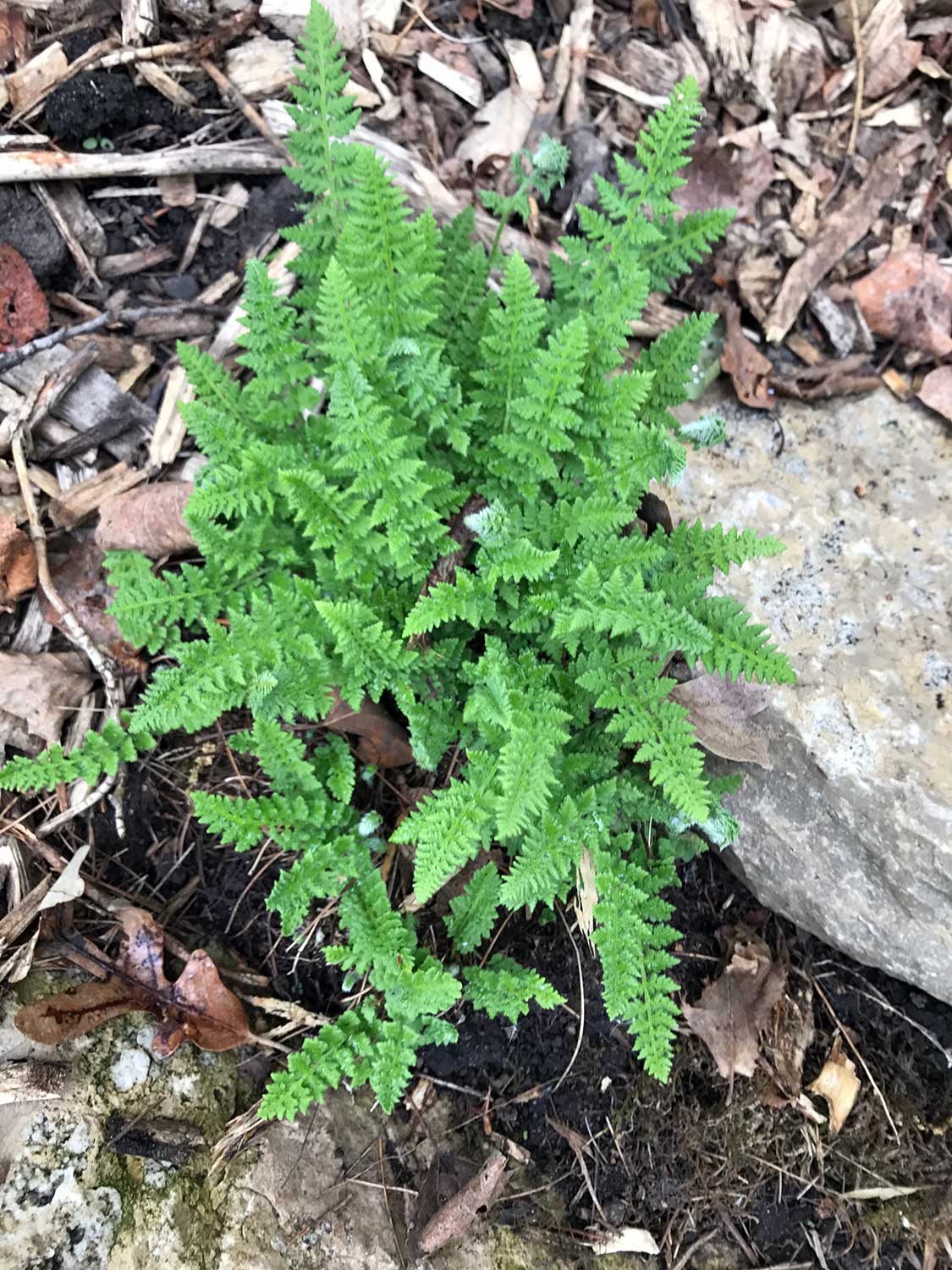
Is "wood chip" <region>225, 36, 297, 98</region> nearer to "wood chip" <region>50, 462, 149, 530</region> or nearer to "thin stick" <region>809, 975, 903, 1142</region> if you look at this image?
"wood chip" <region>50, 462, 149, 530</region>

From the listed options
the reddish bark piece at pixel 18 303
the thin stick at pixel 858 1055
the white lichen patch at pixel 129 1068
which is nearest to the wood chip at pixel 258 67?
the reddish bark piece at pixel 18 303

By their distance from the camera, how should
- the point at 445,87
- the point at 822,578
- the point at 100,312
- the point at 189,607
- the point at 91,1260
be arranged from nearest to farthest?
the point at 91,1260 → the point at 189,607 → the point at 822,578 → the point at 100,312 → the point at 445,87

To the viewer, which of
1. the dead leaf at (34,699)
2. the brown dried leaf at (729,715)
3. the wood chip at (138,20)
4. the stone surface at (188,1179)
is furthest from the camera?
the wood chip at (138,20)

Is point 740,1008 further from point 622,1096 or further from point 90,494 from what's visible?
point 90,494

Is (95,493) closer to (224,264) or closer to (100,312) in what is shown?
(100,312)

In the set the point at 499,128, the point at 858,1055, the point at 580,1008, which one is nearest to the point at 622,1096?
the point at 580,1008

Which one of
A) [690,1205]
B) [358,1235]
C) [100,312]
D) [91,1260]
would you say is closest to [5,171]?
[100,312]

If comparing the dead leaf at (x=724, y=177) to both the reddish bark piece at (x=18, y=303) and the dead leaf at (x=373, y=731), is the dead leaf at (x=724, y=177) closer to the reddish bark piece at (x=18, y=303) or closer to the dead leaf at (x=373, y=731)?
the dead leaf at (x=373, y=731)
